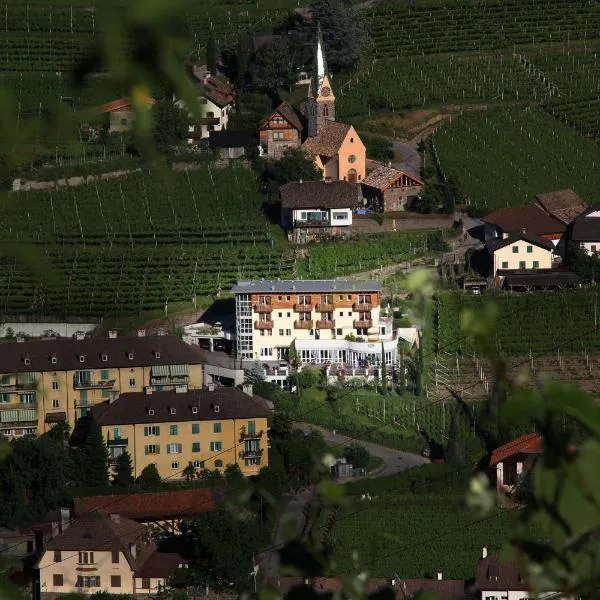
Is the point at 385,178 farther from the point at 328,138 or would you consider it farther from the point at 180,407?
the point at 180,407

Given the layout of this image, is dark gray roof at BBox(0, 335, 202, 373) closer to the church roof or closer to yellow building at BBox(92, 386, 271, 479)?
yellow building at BBox(92, 386, 271, 479)

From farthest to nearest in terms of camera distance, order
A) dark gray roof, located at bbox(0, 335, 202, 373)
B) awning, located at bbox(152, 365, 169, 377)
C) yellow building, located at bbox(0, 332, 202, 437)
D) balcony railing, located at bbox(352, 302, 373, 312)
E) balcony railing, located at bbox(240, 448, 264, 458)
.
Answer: balcony railing, located at bbox(352, 302, 373, 312)
awning, located at bbox(152, 365, 169, 377)
dark gray roof, located at bbox(0, 335, 202, 373)
yellow building, located at bbox(0, 332, 202, 437)
balcony railing, located at bbox(240, 448, 264, 458)

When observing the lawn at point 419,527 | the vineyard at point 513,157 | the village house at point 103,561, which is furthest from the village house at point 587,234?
the village house at point 103,561

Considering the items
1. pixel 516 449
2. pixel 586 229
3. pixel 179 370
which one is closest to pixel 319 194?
pixel 586 229

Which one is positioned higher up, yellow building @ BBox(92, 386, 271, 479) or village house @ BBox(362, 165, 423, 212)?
village house @ BBox(362, 165, 423, 212)

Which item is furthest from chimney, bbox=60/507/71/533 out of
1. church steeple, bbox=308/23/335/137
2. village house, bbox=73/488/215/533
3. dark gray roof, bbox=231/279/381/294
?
church steeple, bbox=308/23/335/137

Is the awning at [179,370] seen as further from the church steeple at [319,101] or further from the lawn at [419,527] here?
the church steeple at [319,101]
